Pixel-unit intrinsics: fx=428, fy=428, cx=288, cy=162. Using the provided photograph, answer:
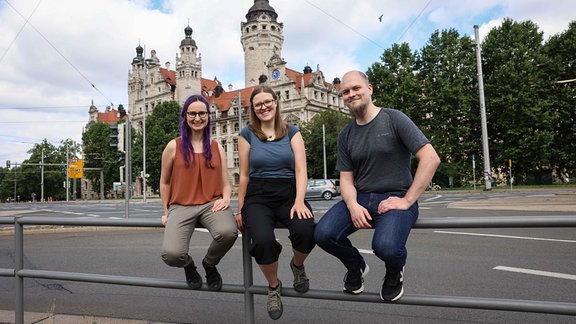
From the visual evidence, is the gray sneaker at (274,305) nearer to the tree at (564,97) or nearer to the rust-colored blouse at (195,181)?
the rust-colored blouse at (195,181)

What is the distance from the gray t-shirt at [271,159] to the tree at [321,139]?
49.7 m

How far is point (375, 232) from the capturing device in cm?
264

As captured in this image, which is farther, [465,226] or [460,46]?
[460,46]

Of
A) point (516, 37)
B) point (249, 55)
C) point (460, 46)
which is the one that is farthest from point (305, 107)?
point (516, 37)

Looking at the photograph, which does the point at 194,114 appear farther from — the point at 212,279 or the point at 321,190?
the point at 321,190

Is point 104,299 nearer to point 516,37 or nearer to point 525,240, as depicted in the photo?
point 525,240

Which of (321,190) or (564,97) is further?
(564,97)

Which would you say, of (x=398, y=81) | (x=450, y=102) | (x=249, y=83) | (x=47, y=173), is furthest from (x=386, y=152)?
(x=47, y=173)

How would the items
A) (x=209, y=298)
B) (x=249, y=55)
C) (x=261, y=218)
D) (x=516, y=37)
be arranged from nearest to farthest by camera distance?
1. (x=261, y=218)
2. (x=209, y=298)
3. (x=516, y=37)
4. (x=249, y=55)

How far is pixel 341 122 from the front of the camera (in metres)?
54.3

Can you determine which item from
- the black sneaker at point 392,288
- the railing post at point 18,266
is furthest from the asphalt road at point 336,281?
the black sneaker at point 392,288

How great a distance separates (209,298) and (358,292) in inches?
106

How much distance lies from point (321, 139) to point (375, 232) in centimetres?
5116

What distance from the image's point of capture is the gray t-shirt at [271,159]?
3.14 meters
